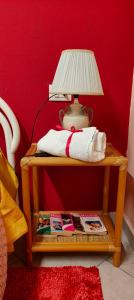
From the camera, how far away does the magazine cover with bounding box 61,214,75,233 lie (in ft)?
3.27

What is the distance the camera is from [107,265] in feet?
3.14

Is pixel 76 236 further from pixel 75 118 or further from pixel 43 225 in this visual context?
pixel 75 118

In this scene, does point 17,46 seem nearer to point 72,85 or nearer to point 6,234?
point 72,85

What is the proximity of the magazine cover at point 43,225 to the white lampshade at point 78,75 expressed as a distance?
600 mm

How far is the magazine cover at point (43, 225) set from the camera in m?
0.98

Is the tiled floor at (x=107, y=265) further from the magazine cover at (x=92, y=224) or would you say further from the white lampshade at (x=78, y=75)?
the white lampshade at (x=78, y=75)

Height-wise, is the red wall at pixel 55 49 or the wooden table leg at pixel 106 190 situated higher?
the red wall at pixel 55 49

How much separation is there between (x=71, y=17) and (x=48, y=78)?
28cm

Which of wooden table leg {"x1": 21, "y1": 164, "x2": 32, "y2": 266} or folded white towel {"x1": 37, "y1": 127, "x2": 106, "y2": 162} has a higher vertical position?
folded white towel {"x1": 37, "y1": 127, "x2": 106, "y2": 162}

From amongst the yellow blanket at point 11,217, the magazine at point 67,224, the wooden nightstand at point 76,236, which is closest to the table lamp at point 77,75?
the wooden nightstand at point 76,236

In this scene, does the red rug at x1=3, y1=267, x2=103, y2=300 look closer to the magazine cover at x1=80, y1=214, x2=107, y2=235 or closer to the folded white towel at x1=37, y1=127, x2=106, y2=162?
the magazine cover at x1=80, y1=214, x2=107, y2=235

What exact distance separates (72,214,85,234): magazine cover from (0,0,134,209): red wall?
431 millimetres

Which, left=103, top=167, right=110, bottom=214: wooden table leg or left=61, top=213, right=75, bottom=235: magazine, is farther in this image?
left=103, top=167, right=110, bottom=214: wooden table leg

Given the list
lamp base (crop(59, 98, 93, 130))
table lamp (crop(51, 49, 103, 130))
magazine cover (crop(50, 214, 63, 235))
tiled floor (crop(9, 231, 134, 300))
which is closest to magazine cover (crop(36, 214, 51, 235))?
magazine cover (crop(50, 214, 63, 235))
